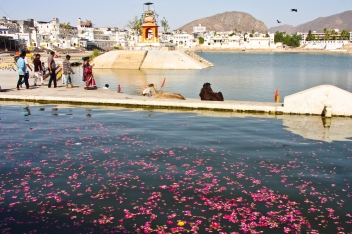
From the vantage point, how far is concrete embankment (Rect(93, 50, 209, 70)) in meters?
68.5

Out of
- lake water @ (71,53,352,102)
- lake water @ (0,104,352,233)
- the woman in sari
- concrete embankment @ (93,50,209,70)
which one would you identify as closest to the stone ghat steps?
concrete embankment @ (93,50,209,70)

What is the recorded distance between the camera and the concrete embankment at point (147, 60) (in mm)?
68500

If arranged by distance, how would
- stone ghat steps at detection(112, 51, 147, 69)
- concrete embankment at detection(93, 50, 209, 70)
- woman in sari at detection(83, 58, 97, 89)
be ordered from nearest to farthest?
woman in sari at detection(83, 58, 97, 89) → concrete embankment at detection(93, 50, 209, 70) → stone ghat steps at detection(112, 51, 147, 69)

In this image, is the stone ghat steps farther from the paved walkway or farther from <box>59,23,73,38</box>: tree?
<box>59,23,73,38</box>: tree

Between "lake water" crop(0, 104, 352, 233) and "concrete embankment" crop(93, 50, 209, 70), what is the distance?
179 feet

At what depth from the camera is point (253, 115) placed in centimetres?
1692

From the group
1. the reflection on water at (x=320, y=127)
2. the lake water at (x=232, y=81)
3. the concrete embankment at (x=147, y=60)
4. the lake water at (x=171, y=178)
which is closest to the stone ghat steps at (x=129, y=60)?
the concrete embankment at (x=147, y=60)

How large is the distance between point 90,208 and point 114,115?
986cm

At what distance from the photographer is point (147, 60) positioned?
7088 cm

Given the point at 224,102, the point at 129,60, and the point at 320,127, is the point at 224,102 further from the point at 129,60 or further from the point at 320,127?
the point at 129,60

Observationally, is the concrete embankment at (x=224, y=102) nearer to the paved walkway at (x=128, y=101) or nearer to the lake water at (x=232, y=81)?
the paved walkway at (x=128, y=101)

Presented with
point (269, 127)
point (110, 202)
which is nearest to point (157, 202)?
point (110, 202)

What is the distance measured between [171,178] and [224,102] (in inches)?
413

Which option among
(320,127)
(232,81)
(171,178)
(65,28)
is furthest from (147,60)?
(65,28)
